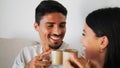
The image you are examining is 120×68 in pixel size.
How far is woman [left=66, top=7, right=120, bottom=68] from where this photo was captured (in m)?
0.80

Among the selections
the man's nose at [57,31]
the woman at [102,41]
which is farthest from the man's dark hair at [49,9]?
the woman at [102,41]

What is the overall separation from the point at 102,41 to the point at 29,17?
0.88m

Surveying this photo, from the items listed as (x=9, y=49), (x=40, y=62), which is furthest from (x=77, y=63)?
(x=9, y=49)

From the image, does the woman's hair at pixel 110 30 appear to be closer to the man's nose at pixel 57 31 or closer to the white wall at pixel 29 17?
the man's nose at pixel 57 31

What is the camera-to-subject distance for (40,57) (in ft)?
3.46

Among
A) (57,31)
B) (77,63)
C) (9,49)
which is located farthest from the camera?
(9,49)

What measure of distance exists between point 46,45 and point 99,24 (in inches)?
20.2

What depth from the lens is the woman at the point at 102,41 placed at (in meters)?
0.80

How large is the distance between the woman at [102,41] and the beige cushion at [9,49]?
2.32ft

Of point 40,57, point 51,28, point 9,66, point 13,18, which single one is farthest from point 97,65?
point 13,18

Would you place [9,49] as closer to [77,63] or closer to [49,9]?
[49,9]

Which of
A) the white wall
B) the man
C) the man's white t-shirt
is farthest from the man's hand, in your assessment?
the white wall

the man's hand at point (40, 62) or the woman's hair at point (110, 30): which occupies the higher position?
the woman's hair at point (110, 30)

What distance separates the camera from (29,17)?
1592mm
